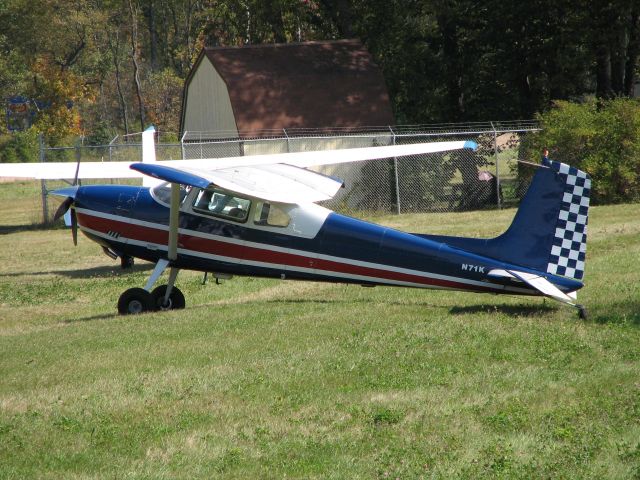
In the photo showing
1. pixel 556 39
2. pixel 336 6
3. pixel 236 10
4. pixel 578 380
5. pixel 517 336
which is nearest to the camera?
pixel 578 380

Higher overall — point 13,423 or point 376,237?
point 376,237

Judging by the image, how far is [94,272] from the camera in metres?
18.3

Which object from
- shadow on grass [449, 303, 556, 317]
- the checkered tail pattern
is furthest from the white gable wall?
the checkered tail pattern

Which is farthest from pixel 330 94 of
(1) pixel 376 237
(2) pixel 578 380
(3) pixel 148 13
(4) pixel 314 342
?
(3) pixel 148 13

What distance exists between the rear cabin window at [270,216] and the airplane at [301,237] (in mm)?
14

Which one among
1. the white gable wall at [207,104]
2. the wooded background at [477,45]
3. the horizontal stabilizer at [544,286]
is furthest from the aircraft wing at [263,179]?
the wooded background at [477,45]

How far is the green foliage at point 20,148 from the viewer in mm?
47656

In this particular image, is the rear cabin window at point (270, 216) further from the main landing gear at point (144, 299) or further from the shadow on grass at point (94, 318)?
the shadow on grass at point (94, 318)

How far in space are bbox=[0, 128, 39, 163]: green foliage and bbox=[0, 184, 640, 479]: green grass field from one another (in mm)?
35702

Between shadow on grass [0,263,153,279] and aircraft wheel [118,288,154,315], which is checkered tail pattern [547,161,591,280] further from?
shadow on grass [0,263,153,279]

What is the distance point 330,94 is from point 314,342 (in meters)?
21.5

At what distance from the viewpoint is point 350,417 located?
7359 millimetres

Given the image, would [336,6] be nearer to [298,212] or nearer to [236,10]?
[236,10]

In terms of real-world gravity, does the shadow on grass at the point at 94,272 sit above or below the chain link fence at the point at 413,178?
below
